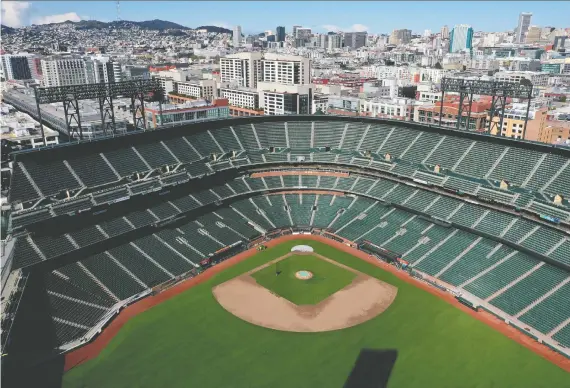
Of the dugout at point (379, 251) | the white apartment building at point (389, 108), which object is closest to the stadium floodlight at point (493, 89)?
the dugout at point (379, 251)

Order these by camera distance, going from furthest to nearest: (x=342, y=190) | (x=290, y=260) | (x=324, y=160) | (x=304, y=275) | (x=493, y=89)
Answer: (x=324, y=160) → (x=342, y=190) → (x=493, y=89) → (x=290, y=260) → (x=304, y=275)

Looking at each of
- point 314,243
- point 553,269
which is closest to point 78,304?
point 314,243

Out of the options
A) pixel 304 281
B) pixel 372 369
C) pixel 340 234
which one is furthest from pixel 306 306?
pixel 340 234

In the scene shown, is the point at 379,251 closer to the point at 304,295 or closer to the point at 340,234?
the point at 340,234

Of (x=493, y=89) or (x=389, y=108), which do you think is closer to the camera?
(x=493, y=89)

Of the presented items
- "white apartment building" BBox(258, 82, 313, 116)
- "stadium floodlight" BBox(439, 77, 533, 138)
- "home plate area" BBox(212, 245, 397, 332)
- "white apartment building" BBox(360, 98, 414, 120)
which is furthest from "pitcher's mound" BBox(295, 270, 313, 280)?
"white apartment building" BBox(258, 82, 313, 116)
